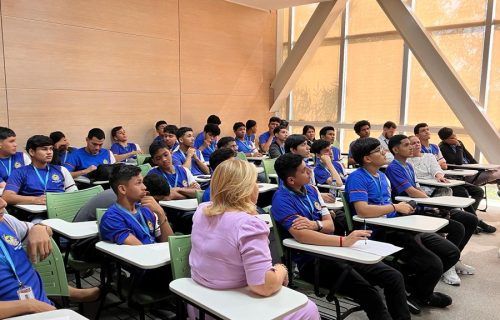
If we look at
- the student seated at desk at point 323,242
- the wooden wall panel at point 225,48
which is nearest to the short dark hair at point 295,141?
the student seated at desk at point 323,242

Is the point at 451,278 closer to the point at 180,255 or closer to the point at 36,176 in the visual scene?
the point at 180,255

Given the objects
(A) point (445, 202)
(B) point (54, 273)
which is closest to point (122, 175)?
(B) point (54, 273)

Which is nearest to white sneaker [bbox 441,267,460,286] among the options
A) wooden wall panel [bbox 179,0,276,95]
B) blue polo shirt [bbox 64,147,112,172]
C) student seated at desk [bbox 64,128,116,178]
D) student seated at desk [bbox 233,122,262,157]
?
student seated at desk [bbox 233,122,262,157]

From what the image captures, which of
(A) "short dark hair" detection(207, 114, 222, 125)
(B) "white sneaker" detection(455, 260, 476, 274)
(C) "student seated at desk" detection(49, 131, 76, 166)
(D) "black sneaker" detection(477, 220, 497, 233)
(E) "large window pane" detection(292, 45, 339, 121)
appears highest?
(E) "large window pane" detection(292, 45, 339, 121)

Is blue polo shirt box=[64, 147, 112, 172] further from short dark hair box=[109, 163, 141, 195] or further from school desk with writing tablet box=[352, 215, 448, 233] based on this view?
school desk with writing tablet box=[352, 215, 448, 233]

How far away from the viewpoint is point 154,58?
23.7ft

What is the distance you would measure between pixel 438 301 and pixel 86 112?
18.1ft

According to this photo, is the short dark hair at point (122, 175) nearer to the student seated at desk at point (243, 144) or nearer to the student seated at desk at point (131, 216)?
the student seated at desk at point (131, 216)

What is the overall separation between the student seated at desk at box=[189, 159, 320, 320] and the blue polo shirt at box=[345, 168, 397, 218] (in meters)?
1.32

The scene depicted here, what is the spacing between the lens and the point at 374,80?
26.9 ft

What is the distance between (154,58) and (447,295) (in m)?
5.94

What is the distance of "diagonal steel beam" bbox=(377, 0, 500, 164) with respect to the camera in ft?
21.2

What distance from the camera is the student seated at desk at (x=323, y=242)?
2.31m

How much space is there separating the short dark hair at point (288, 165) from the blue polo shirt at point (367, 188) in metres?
0.65
